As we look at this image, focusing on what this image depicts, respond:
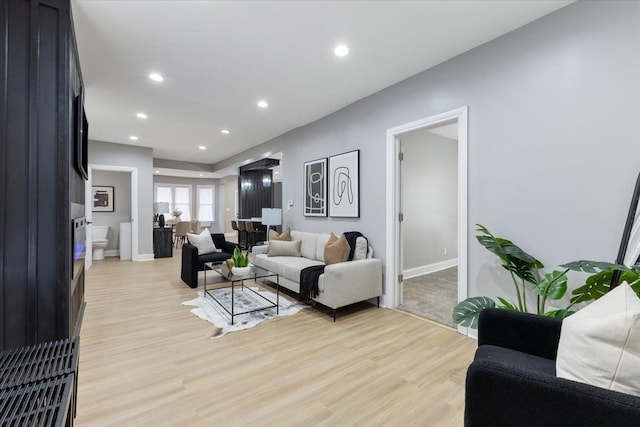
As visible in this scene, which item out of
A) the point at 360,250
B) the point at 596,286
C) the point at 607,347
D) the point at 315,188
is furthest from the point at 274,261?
the point at 607,347

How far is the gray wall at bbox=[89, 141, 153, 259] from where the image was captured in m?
6.55

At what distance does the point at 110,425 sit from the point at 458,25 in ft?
12.2

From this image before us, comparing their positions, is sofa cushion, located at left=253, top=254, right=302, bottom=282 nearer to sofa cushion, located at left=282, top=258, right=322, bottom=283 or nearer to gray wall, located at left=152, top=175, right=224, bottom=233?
sofa cushion, located at left=282, top=258, right=322, bottom=283

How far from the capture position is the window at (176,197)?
11836mm

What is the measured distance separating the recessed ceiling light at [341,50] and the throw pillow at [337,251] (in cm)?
209

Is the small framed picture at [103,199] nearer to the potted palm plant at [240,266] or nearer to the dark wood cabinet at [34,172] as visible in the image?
the potted palm plant at [240,266]

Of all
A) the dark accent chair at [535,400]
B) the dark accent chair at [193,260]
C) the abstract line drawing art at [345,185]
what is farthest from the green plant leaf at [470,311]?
the dark accent chair at [193,260]

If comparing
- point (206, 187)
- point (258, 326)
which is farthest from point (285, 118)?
point (206, 187)

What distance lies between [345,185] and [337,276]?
59.2 inches

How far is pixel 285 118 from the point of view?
4.82m

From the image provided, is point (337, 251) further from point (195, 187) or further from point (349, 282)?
point (195, 187)

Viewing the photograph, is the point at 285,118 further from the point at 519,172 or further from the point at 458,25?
the point at 519,172

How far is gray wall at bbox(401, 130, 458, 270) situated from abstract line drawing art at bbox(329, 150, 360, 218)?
1.26 metres

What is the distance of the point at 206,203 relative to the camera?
1280 centimetres
